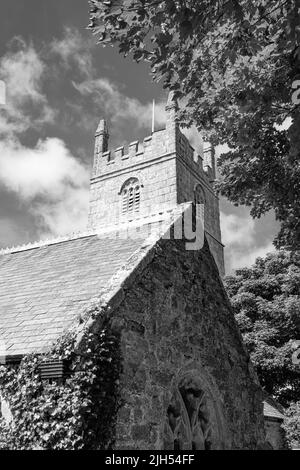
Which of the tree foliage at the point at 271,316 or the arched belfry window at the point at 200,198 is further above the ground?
the arched belfry window at the point at 200,198

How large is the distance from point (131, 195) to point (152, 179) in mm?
2330

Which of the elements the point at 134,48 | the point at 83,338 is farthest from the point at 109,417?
the point at 134,48

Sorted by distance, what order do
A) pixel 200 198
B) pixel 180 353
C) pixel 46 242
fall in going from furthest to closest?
pixel 200 198 → pixel 46 242 → pixel 180 353

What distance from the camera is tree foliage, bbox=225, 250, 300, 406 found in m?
19.9

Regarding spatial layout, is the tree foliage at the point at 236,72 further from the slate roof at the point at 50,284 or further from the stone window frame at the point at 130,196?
the stone window frame at the point at 130,196

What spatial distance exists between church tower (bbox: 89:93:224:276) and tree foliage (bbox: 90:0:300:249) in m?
23.5

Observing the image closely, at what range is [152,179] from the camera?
34812 mm

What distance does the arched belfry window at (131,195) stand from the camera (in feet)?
115

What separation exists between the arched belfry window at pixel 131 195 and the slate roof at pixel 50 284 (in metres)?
23.1

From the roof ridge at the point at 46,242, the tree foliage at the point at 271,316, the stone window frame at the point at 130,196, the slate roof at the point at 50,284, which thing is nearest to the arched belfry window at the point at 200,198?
the stone window frame at the point at 130,196

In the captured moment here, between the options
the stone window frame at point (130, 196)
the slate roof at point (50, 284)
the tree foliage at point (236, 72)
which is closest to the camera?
the tree foliage at point (236, 72)

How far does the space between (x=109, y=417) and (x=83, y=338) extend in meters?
1.07

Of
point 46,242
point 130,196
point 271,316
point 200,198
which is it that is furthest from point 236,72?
point 200,198

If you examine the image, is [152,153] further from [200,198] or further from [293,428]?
[293,428]
